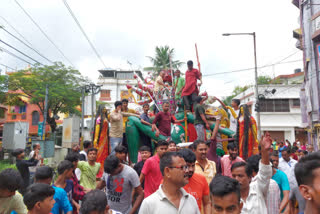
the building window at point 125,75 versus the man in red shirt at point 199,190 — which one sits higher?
the building window at point 125,75

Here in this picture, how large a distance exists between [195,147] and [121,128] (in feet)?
11.9

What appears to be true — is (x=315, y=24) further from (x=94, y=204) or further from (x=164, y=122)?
(x=94, y=204)

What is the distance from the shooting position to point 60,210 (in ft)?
11.2

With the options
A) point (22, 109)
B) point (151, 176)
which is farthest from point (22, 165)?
point (22, 109)

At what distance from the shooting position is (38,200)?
2.67m

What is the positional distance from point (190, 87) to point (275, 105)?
89.9 ft

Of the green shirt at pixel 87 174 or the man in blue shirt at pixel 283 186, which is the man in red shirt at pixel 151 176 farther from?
the man in blue shirt at pixel 283 186

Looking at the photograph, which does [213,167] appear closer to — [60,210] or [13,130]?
[60,210]

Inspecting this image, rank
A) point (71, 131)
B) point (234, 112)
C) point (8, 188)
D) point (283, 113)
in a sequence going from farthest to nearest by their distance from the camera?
point (283, 113) < point (71, 131) < point (234, 112) < point (8, 188)

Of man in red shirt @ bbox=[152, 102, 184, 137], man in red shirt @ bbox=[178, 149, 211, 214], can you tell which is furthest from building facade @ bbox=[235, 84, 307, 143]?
man in red shirt @ bbox=[178, 149, 211, 214]

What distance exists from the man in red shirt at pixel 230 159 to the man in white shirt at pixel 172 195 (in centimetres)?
247

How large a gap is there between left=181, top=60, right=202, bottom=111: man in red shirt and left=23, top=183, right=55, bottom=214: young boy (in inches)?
250

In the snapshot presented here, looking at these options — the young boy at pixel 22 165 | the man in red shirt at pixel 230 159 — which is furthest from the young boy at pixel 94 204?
the young boy at pixel 22 165

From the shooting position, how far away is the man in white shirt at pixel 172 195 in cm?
254
